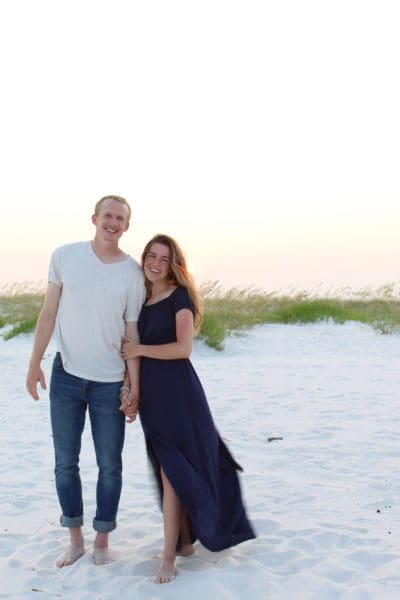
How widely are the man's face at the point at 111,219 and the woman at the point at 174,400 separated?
7.5 inches

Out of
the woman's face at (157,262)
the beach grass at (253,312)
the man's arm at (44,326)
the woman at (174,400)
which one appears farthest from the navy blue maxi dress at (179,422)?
the beach grass at (253,312)

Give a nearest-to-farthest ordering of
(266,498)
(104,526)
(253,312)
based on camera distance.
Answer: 1. (104,526)
2. (266,498)
3. (253,312)

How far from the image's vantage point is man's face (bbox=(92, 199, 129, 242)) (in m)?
4.14

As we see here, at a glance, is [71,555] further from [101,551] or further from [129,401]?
[129,401]

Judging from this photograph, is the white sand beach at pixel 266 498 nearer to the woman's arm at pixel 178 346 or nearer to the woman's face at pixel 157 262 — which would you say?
the woman's arm at pixel 178 346

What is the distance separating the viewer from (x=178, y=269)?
13.5ft

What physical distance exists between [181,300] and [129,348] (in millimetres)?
382

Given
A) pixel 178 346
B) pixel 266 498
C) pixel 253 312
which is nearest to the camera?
pixel 178 346

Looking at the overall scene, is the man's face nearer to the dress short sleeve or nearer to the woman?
the woman

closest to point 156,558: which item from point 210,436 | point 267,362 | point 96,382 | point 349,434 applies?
point 210,436

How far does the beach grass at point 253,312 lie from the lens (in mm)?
14430

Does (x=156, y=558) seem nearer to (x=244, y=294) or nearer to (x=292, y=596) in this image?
(x=292, y=596)

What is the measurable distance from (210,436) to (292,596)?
92 centimetres

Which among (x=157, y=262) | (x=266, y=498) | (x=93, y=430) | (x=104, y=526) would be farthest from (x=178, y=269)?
(x=266, y=498)
